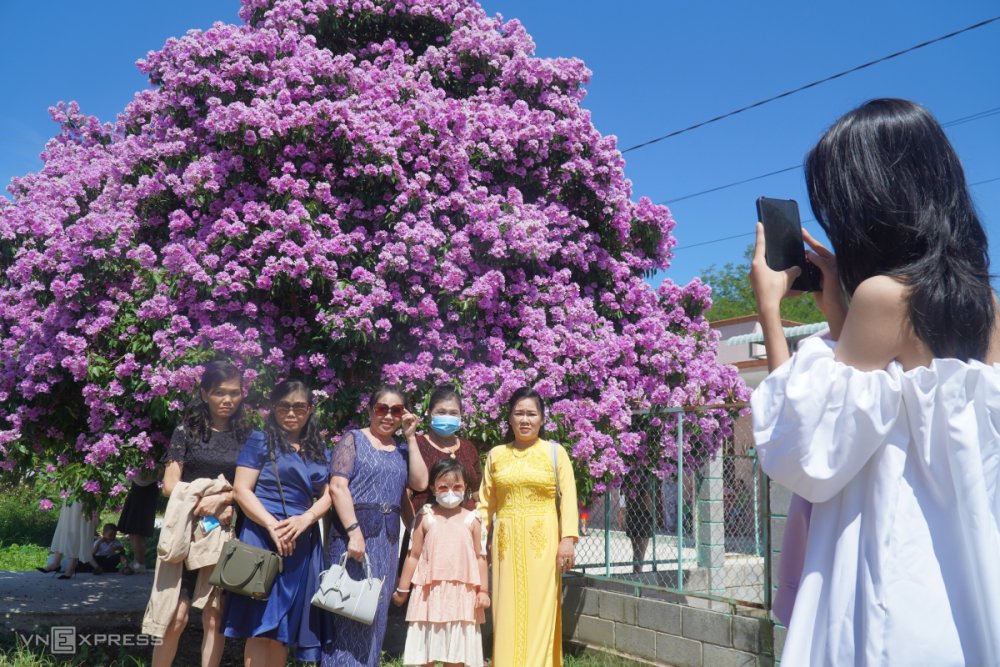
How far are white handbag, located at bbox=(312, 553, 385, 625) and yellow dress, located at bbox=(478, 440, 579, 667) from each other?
883 millimetres

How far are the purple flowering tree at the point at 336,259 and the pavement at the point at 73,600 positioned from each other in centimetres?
157

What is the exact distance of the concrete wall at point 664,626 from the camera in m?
4.70

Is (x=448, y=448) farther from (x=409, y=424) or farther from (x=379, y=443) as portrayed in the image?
(x=379, y=443)

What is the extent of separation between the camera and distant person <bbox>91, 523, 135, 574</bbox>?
9.23 m

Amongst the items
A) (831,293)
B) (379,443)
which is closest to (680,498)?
(379,443)

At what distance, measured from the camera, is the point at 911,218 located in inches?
56.3

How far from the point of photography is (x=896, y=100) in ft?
5.00

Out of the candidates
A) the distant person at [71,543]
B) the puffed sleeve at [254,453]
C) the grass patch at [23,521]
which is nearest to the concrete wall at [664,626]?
the puffed sleeve at [254,453]

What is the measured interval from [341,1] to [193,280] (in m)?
2.44

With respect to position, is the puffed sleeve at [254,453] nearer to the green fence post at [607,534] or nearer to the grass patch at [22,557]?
the green fence post at [607,534]

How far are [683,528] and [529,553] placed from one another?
1.27m

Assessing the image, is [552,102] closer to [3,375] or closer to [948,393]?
[3,375]

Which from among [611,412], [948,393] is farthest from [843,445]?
[611,412]

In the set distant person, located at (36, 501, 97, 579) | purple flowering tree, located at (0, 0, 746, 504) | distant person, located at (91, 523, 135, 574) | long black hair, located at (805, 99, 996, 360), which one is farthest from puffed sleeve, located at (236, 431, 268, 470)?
distant person, located at (91, 523, 135, 574)
